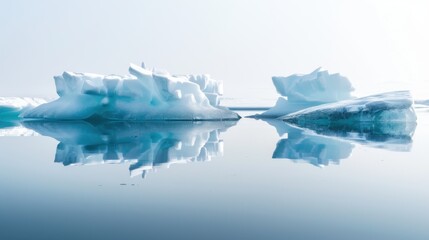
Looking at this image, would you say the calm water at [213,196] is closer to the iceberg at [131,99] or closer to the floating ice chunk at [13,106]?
the iceberg at [131,99]

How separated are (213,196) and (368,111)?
47.5 feet

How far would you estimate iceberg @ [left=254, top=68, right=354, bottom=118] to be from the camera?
23.9 m

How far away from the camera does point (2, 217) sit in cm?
355

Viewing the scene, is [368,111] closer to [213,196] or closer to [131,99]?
[131,99]

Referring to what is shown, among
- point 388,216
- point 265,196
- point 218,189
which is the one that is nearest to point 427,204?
point 388,216

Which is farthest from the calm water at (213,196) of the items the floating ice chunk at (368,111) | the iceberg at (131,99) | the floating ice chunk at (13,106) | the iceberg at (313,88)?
the floating ice chunk at (13,106)

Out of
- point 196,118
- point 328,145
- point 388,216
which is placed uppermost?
point 196,118

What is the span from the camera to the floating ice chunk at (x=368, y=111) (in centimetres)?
1683

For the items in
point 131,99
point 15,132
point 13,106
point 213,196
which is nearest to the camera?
point 213,196

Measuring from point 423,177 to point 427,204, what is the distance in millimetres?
1757

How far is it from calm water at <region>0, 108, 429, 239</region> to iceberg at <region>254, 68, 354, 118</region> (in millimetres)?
16054

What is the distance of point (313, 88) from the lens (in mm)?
24156

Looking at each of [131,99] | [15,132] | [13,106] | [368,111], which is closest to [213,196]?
[15,132]

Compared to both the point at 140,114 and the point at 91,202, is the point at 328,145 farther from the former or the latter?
the point at 140,114
